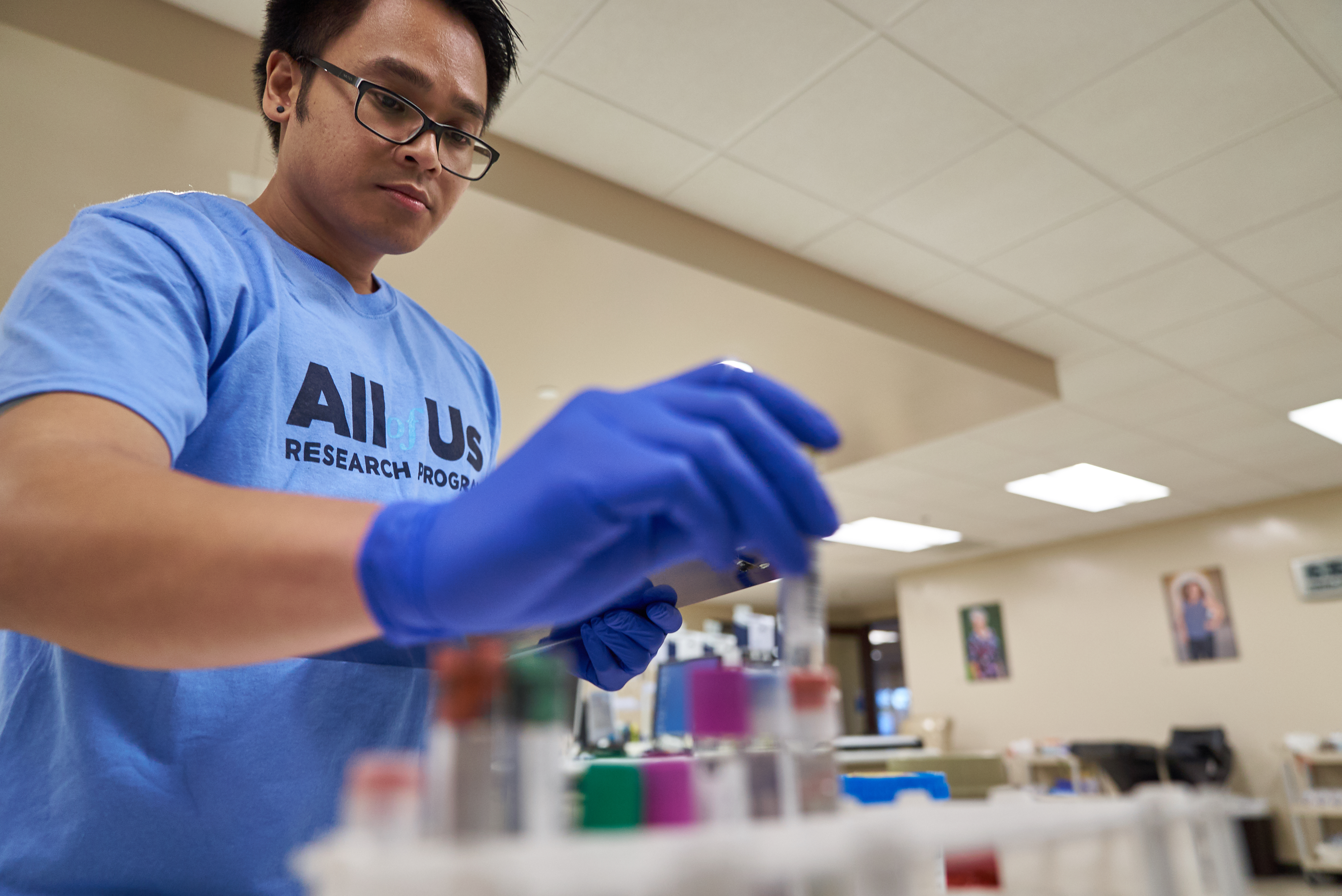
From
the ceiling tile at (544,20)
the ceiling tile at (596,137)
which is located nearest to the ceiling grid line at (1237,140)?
the ceiling tile at (596,137)

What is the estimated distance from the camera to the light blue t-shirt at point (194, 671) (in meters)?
0.59

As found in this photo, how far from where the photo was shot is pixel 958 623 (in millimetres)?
9375

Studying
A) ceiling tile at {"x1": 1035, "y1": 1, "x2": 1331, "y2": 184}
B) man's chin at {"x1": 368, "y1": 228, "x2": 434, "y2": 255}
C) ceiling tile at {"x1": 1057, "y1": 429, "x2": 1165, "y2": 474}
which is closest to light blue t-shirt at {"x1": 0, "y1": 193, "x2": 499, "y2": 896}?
man's chin at {"x1": 368, "y1": 228, "x2": 434, "y2": 255}

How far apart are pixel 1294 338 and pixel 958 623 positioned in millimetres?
5748

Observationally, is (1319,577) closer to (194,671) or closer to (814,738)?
(814,738)

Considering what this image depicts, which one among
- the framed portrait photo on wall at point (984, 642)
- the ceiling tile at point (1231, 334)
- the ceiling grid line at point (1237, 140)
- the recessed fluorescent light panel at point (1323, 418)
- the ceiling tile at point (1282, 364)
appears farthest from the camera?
the framed portrait photo on wall at point (984, 642)

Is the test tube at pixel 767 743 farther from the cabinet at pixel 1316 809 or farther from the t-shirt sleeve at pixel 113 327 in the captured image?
the cabinet at pixel 1316 809

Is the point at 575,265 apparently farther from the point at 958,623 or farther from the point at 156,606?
the point at 958,623

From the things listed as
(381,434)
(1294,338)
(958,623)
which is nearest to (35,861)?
(381,434)

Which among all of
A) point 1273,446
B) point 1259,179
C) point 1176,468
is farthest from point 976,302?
point 1273,446

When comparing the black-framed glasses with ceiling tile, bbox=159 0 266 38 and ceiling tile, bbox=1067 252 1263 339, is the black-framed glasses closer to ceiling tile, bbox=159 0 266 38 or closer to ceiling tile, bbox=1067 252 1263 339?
ceiling tile, bbox=159 0 266 38

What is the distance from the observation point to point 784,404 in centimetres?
49

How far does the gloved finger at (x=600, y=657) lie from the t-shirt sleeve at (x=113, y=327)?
43 centimetres

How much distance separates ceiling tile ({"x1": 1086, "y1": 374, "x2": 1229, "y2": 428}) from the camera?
4730 mm
